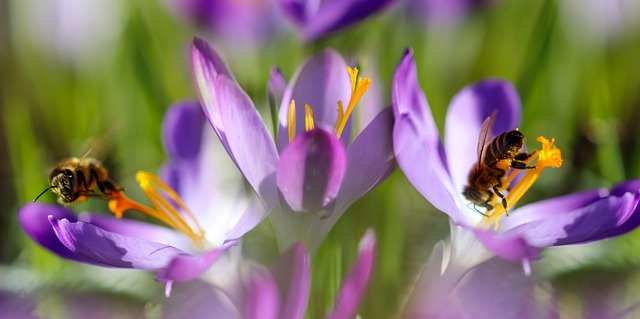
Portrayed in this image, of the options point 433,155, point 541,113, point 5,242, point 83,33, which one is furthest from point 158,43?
point 433,155

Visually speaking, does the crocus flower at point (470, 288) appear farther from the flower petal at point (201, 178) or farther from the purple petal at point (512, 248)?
the flower petal at point (201, 178)

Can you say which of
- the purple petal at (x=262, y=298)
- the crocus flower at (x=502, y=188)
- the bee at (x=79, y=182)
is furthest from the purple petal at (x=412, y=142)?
the bee at (x=79, y=182)

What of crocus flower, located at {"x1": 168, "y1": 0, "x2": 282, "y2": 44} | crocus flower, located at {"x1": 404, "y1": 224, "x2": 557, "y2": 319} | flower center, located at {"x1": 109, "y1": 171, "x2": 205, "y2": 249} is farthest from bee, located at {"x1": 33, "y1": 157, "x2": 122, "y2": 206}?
crocus flower, located at {"x1": 168, "y1": 0, "x2": 282, "y2": 44}

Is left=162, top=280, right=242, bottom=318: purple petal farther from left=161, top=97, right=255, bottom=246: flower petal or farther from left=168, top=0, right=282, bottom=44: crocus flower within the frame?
left=168, top=0, right=282, bottom=44: crocus flower

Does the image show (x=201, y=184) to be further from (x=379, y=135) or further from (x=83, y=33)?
Answer: (x=83, y=33)

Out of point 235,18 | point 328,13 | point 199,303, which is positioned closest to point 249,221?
point 199,303

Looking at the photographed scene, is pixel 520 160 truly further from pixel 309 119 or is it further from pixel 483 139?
pixel 309 119

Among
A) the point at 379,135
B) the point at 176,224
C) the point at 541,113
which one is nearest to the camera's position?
the point at 379,135
